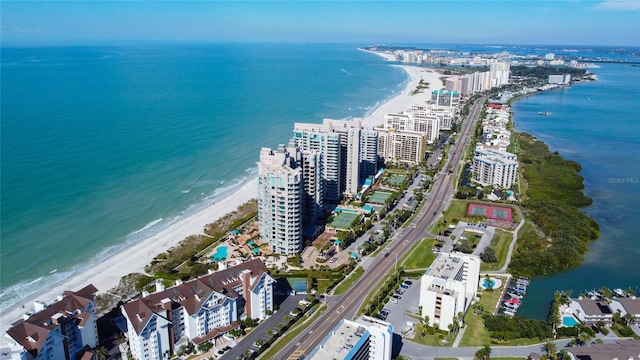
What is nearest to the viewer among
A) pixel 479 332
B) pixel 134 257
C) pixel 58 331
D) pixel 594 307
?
pixel 58 331

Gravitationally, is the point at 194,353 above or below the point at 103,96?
below

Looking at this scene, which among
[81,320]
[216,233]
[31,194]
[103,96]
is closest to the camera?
[81,320]

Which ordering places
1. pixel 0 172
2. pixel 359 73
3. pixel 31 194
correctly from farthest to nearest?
pixel 359 73
pixel 0 172
pixel 31 194

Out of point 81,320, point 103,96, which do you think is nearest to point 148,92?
point 103,96

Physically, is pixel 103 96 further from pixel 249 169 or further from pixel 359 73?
pixel 359 73

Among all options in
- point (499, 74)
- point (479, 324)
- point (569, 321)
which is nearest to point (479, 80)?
point (499, 74)

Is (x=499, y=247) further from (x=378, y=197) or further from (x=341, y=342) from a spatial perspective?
(x=341, y=342)

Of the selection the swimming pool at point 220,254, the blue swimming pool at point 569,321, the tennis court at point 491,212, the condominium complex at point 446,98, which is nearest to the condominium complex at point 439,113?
the condominium complex at point 446,98
